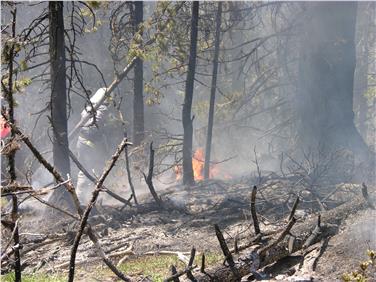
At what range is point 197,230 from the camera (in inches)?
328

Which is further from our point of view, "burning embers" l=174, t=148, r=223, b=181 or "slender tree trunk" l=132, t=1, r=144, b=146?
"burning embers" l=174, t=148, r=223, b=181

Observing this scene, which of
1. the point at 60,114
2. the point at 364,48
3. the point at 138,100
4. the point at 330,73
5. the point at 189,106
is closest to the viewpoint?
the point at 60,114

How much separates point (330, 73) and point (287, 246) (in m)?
10.5

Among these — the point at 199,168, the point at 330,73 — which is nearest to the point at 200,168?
the point at 199,168

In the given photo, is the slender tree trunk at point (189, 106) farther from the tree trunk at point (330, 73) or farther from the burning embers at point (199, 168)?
the tree trunk at point (330, 73)

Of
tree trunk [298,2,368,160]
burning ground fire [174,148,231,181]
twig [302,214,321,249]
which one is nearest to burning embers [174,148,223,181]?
burning ground fire [174,148,231,181]

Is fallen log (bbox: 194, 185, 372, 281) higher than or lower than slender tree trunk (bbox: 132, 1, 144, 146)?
lower

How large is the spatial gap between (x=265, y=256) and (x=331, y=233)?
122 centimetres

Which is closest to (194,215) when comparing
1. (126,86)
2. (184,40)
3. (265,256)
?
(265,256)

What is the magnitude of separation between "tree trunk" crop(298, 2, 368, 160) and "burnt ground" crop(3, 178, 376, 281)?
4.69 metres

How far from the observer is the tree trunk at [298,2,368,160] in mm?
15039

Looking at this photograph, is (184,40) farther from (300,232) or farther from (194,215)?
(300,232)

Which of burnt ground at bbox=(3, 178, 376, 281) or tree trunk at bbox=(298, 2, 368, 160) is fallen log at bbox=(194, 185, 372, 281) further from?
tree trunk at bbox=(298, 2, 368, 160)

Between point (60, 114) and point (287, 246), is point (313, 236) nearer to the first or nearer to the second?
point (287, 246)
